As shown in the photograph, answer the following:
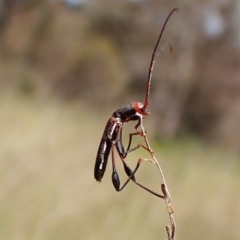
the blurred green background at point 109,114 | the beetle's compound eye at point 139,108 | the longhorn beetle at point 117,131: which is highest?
the blurred green background at point 109,114

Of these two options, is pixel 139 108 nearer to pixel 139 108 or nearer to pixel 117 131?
pixel 139 108

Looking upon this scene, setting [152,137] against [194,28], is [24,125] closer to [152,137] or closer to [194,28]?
[152,137]

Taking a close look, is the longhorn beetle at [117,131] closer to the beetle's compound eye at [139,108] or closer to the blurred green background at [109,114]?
the beetle's compound eye at [139,108]

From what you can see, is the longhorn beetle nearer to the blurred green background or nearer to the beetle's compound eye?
the beetle's compound eye

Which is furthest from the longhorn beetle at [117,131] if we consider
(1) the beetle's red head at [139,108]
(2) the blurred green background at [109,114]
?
(2) the blurred green background at [109,114]

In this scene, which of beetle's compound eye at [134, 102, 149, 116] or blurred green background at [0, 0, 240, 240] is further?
blurred green background at [0, 0, 240, 240]

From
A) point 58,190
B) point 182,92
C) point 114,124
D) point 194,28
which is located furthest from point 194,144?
point 114,124

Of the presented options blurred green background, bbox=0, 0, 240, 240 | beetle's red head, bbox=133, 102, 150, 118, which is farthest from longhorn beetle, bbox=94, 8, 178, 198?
blurred green background, bbox=0, 0, 240, 240

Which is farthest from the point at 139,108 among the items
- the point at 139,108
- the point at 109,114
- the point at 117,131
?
the point at 109,114
